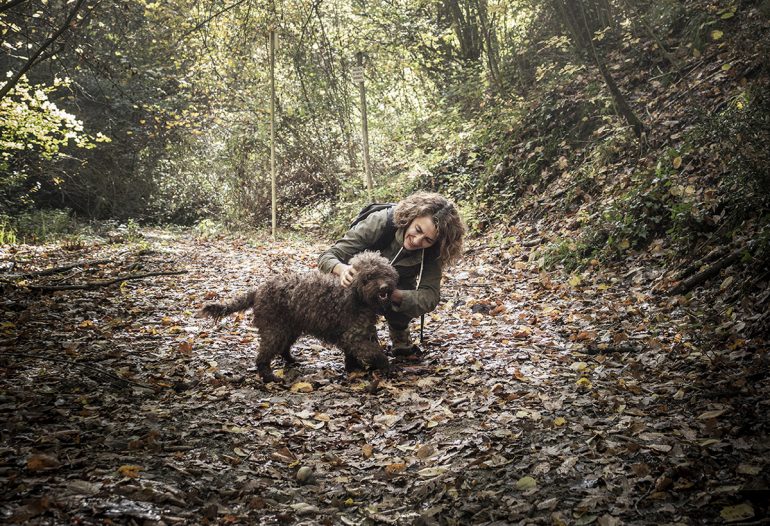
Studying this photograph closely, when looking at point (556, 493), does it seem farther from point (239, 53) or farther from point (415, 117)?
point (415, 117)

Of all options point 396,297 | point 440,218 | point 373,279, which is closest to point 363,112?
point 440,218

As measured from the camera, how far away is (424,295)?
16.5 feet

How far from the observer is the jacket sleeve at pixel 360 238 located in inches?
208

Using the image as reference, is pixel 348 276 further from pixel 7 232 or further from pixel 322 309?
pixel 7 232

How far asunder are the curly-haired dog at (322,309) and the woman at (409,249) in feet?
0.49

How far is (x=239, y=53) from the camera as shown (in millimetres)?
11945

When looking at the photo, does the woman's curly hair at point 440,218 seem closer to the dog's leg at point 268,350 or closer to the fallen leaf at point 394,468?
the dog's leg at point 268,350

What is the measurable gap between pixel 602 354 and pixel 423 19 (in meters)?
11.1

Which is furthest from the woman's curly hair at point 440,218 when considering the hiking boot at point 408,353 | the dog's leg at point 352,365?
the dog's leg at point 352,365

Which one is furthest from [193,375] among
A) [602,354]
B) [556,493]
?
[602,354]

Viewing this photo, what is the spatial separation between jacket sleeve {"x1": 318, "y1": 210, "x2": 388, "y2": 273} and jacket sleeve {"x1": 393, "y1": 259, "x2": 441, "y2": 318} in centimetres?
66

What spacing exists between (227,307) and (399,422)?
6.33ft

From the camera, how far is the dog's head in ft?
14.9

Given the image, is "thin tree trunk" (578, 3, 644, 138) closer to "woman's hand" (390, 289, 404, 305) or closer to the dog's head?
"woman's hand" (390, 289, 404, 305)
